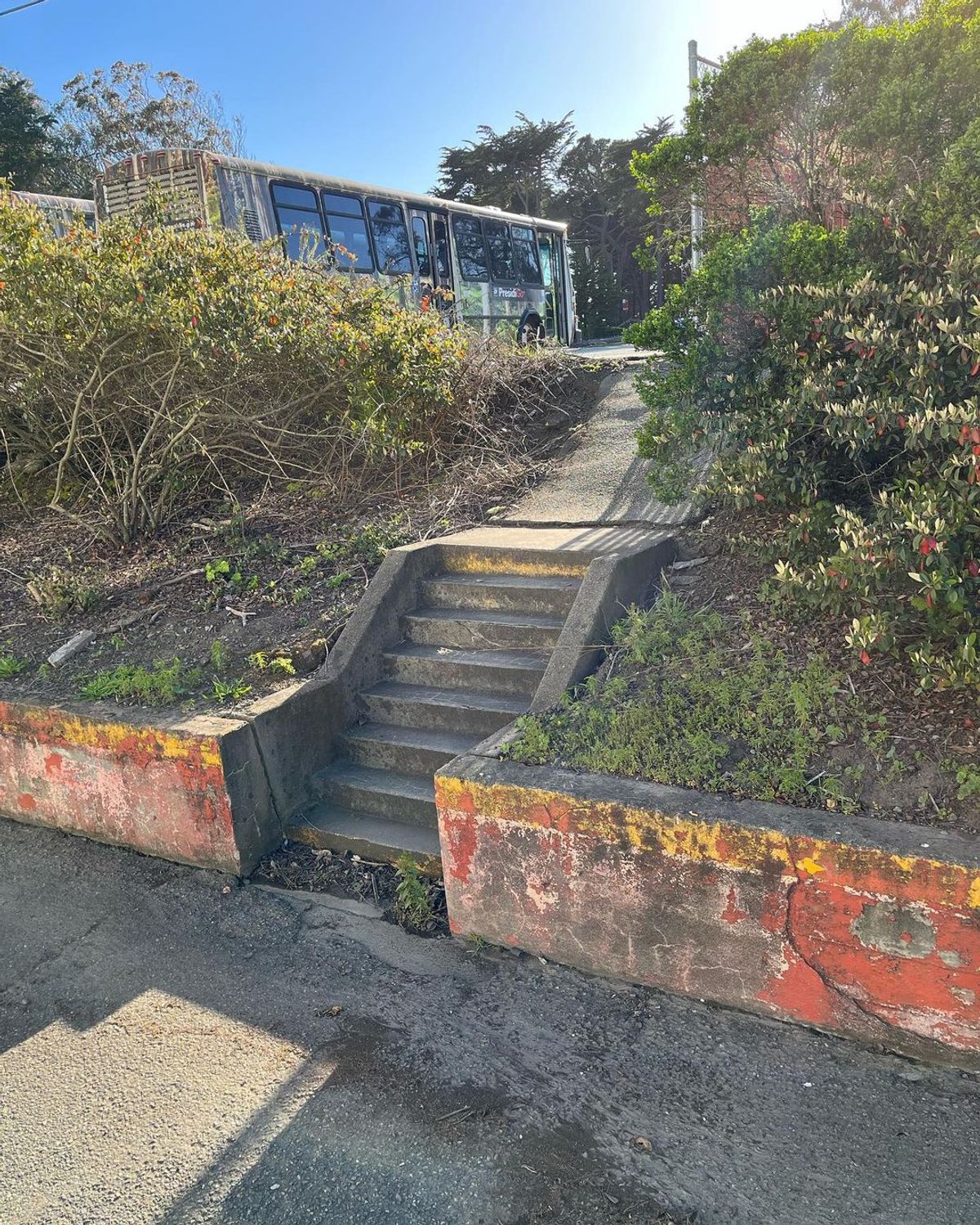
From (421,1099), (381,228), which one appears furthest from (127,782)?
(381,228)

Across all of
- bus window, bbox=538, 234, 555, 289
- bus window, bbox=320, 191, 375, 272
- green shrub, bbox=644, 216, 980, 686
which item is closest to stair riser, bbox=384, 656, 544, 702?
green shrub, bbox=644, 216, 980, 686

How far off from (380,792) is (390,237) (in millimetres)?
10715

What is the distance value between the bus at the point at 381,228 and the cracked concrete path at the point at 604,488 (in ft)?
5.80

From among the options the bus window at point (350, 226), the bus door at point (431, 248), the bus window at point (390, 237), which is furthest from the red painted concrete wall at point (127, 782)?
the bus door at point (431, 248)

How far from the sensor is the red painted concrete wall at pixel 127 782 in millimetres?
4191

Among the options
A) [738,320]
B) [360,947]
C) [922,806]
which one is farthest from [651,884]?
[738,320]

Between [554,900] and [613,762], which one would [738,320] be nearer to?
[613,762]

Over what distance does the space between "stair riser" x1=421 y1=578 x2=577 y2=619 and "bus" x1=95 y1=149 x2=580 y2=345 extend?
3.55 metres

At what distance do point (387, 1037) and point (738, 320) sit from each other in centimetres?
360

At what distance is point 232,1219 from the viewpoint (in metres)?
2.44

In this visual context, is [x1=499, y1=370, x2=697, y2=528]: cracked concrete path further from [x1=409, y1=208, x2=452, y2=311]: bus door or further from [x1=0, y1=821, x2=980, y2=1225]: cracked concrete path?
[x1=409, y1=208, x2=452, y2=311]: bus door

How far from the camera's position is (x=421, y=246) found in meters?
13.4

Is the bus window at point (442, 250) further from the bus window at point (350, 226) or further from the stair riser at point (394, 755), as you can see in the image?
the stair riser at point (394, 755)

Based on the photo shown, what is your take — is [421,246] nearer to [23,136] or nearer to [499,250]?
[499,250]
